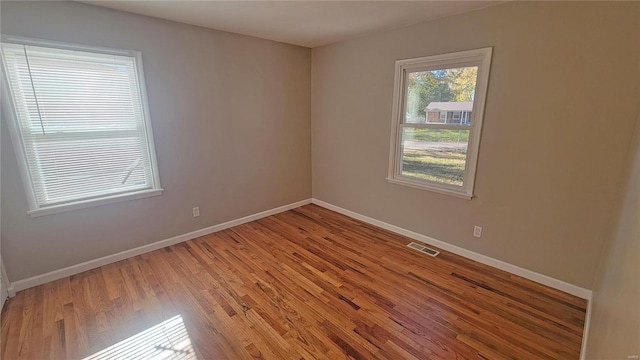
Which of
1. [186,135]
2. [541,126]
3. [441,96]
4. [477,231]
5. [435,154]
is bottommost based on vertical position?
[477,231]

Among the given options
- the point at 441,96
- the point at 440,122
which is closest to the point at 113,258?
the point at 440,122

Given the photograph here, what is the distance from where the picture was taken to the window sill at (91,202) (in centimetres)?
231

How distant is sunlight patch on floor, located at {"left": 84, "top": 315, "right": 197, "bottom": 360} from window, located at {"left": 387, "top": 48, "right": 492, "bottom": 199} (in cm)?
261

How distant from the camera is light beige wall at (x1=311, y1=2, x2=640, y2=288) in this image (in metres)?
1.91

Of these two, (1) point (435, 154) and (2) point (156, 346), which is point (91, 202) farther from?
(1) point (435, 154)

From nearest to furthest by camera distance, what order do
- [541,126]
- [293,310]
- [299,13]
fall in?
1. [293,310]
2. [541,126]
3. [299,13]

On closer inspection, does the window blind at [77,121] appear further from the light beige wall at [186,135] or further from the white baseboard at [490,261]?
the white baseboard at [490,261]

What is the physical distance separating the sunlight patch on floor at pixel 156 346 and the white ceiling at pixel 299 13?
2.59 m

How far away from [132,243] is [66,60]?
1.79 metres

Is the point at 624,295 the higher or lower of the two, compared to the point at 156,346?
higher

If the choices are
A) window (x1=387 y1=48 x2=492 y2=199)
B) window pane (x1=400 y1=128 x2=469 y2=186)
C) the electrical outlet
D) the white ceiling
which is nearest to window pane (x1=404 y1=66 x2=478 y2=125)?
window (x1=387 y1=48 x2=492 y2=199)

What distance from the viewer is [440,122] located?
Answer: 285 cm

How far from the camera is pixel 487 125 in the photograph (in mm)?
2500

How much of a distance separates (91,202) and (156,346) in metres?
1.60
